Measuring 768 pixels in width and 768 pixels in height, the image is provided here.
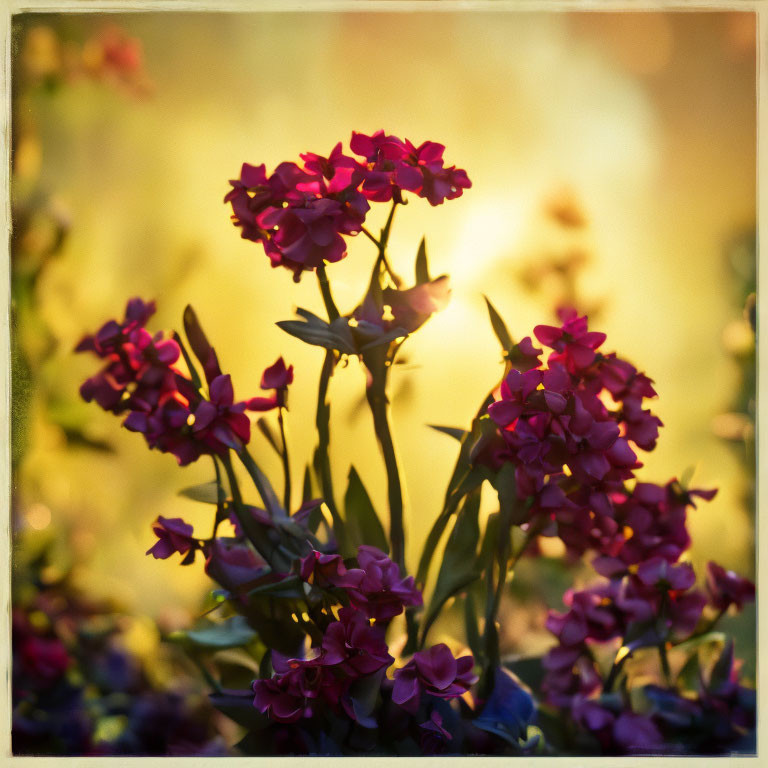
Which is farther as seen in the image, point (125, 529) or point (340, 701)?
point (125, 529)

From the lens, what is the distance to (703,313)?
871 mm

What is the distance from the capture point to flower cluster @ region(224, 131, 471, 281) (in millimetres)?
695

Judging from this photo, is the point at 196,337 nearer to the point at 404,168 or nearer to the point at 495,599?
the point at 404,168

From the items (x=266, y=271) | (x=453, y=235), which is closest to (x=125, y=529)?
(x=266, y=271)

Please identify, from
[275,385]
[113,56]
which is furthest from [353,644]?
[113,56]

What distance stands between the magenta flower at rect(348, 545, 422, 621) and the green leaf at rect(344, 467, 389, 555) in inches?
3.6

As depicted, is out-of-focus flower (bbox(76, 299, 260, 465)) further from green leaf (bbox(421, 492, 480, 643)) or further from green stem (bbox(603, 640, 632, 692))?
green stem (bbox(603, 640, 632, 692))

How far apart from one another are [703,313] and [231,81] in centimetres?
55

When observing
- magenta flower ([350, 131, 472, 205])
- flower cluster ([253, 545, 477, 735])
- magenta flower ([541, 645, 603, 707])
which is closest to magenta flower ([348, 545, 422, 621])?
flower cluster ([253, 545, 477, 735])

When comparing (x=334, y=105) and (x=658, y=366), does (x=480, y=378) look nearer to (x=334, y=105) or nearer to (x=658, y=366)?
(x=658, y=366)

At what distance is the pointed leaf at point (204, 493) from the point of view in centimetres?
76

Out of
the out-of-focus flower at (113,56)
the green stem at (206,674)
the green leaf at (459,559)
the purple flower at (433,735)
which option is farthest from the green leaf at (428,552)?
the out-of-focus flower at (113,56)

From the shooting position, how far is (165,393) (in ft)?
2.53

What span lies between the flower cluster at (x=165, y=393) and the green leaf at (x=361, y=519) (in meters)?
0.11
